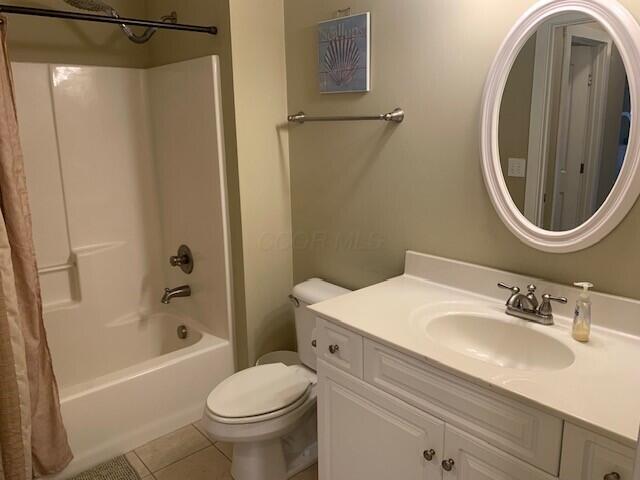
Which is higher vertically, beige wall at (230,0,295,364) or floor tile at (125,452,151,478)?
beige wall at (230,0,295,364)

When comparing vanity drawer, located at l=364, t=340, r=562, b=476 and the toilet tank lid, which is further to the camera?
the toilet tank lid

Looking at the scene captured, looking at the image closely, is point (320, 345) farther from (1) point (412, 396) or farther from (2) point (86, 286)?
(2) point (86, 286)

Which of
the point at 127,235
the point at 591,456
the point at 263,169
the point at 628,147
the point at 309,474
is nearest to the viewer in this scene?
the point at 591,456

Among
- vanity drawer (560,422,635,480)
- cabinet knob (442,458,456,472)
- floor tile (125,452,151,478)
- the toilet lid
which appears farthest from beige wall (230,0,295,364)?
vanity drawer (560,422,635,480)

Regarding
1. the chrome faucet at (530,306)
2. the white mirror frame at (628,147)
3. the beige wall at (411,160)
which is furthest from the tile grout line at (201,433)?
the white mirror frame at (628,147)

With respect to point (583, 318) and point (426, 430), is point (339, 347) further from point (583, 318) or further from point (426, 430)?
point (583, 318)

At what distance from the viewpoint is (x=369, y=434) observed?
151 centimetres

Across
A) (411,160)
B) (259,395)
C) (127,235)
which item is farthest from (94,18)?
(259,395)

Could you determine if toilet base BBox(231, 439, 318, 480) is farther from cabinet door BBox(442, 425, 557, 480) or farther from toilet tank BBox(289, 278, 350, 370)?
cabinet door BBox(442, 425, 557, 480)

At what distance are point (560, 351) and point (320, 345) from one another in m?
0.72

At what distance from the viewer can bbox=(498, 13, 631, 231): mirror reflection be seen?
53.3 inches

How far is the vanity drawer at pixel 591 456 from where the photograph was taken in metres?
0.97

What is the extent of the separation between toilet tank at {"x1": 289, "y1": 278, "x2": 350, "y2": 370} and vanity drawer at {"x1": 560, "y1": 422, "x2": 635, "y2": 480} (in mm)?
1162

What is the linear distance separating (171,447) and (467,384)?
1570 millimetres
